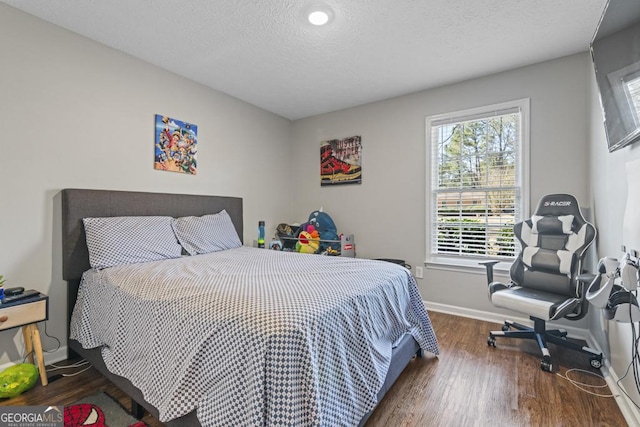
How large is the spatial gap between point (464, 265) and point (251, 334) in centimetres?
275

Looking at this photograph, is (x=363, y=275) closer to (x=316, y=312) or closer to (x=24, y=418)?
(x=316, y=312)

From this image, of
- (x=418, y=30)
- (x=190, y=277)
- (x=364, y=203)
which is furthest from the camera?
(x=364, y=203)

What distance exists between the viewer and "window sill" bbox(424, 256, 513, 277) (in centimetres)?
296

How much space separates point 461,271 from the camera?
318cm

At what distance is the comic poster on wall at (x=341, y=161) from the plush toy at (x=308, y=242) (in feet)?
2.67

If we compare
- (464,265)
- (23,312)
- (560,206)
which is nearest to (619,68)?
(560,206)

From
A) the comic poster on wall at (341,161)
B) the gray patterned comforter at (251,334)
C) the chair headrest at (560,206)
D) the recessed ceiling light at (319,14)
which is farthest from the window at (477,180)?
the recessed ceiling light at (319,14)

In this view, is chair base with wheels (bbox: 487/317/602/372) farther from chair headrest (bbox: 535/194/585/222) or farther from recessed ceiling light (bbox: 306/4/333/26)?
recessed ceiling light (bbox: 306/4/333/26)

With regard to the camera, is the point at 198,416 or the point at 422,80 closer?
the point at 198,416

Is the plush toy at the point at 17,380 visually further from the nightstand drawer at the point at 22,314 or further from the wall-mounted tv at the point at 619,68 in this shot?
the wall-mounted tv at the point at 619,68

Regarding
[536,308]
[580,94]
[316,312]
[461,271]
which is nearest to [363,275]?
[316,312]

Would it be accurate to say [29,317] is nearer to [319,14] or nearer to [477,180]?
[319,14]

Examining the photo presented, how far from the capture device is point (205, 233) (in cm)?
288

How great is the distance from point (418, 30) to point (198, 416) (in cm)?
277
